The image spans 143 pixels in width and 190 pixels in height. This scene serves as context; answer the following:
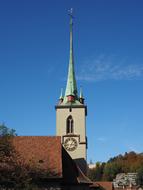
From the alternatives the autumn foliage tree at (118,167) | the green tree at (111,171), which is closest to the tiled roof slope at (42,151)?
the autumn foliage tree at (118,167)

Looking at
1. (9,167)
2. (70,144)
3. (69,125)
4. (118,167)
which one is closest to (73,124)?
(69,125)

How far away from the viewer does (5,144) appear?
3516 cm

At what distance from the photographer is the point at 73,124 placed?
58312 millimetres

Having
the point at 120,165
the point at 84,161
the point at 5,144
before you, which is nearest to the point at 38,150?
the point at 5,144

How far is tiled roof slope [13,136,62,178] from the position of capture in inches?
1609

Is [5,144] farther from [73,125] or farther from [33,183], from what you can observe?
[73,125]

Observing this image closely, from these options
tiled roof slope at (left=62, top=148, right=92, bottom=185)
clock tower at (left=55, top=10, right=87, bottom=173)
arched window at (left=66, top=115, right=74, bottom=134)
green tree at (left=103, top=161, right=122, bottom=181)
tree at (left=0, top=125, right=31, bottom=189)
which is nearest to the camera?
tree at (left=0, top=125, right=31, bottom=189)

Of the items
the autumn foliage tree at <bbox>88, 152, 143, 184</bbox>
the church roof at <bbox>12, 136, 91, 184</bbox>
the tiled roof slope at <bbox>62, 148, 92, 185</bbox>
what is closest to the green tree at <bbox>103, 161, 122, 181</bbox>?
the autumn foliage tree at <bbox>88, 152, 143, 184</bbox>

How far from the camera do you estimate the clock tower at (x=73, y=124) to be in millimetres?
56184

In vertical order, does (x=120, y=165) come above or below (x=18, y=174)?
above

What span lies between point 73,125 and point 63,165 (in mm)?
14206

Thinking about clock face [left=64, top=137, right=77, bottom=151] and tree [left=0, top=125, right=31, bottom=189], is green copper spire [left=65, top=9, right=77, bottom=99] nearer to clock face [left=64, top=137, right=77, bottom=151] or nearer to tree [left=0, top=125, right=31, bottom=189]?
clock face [left=64, top=137, right=77, bottom=151]

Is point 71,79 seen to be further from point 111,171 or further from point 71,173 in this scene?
point 111,171

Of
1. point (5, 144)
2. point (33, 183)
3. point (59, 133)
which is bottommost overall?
point (33, 183)
